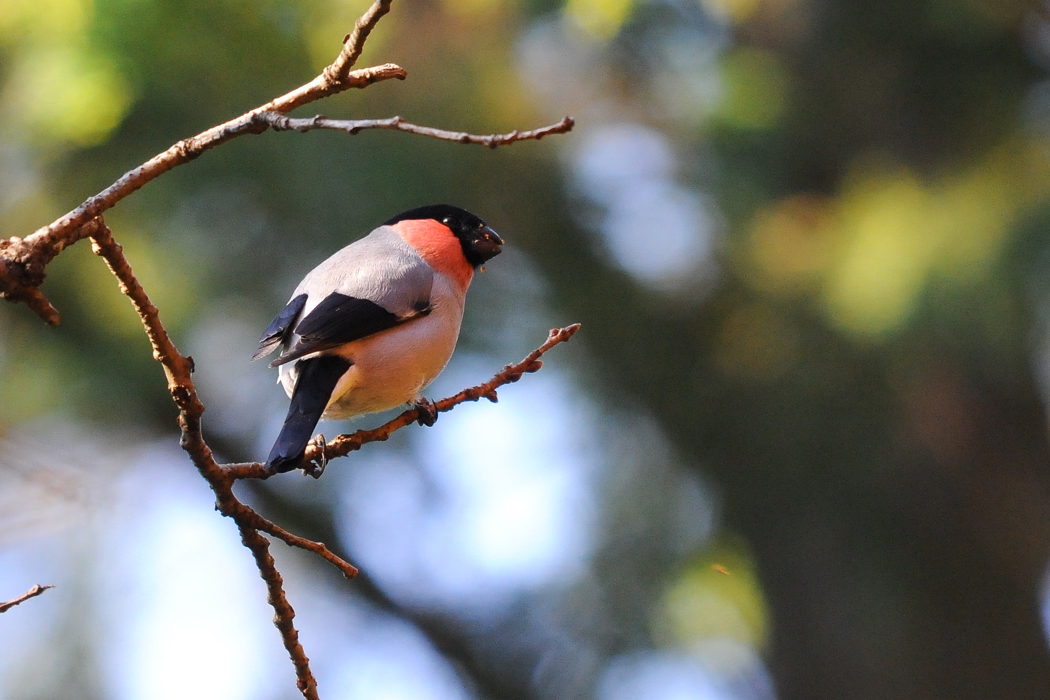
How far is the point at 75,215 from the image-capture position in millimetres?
1463

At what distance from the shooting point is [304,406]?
2.30 metres

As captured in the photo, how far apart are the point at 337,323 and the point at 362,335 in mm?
91

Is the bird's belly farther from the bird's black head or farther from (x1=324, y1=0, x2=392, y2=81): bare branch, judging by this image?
(x1=324, y1=0, x2=392, y2=81): bare branch

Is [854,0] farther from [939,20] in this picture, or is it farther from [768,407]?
[768,407]

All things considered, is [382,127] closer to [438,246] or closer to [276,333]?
[276,333]

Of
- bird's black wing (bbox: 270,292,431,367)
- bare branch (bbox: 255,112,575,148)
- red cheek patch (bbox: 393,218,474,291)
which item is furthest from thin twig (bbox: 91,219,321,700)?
red cheek patch (bbox: 393,218,474,291)

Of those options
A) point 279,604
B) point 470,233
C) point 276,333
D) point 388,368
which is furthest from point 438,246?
point 279,604

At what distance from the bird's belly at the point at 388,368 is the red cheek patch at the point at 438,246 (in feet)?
1.53

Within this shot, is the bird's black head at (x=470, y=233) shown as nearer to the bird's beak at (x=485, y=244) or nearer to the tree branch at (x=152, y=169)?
the bird's beak at (x=485, y=244)

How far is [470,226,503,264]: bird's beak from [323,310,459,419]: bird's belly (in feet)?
2.15

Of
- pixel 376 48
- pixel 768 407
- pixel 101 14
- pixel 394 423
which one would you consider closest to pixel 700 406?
pixel 768 407

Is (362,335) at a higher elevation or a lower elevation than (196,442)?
higher

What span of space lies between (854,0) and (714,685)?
15.5ft

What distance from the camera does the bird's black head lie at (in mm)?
3426
